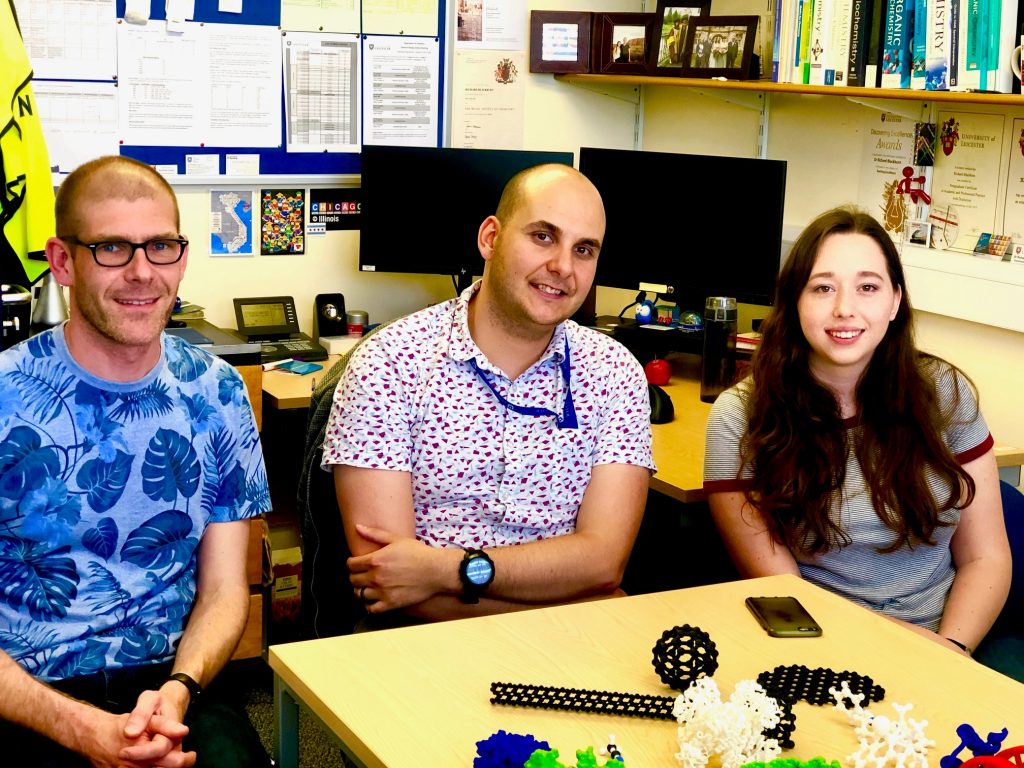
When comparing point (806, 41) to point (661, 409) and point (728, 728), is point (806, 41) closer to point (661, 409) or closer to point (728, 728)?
point (661, 409)

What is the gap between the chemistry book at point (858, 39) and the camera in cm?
Answer: 294

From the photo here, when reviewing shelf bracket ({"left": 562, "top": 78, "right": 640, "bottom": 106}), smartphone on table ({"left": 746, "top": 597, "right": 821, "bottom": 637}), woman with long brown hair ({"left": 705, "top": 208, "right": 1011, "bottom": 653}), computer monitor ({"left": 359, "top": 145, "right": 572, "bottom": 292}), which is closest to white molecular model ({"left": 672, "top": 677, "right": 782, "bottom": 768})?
smartphone on table ({"left": 746, "top": 597, "right": 821, "bottom": 637})

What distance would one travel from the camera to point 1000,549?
227 centimetres

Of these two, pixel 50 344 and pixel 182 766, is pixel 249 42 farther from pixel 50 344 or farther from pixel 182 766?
pixel 182 766

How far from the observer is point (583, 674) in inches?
64.4

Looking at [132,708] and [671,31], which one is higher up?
[671,31]

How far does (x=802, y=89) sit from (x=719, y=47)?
51 centimetres

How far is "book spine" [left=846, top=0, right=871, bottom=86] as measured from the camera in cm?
294

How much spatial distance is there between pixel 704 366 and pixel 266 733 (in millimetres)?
1377

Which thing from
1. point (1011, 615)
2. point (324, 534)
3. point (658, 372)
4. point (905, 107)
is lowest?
point (1011, 615)

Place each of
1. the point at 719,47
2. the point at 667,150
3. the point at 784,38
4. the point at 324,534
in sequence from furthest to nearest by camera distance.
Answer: the point at 667,150 → the point at 719,47 → the point at 784,38 → the point at 324,534

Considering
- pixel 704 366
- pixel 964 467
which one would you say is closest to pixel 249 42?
pixel 704 366

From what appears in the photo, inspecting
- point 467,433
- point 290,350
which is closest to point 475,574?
point 467,433

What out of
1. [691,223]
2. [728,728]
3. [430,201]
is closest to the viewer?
[728,728]
